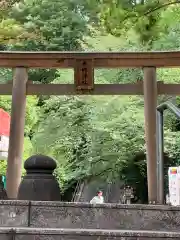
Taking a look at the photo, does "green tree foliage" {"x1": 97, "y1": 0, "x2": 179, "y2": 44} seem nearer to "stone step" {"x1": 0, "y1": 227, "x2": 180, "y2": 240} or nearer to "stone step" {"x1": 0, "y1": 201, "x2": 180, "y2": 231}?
"stone step" {"x1": 0, "y1": 201, "x2": 180, "y2": 231}

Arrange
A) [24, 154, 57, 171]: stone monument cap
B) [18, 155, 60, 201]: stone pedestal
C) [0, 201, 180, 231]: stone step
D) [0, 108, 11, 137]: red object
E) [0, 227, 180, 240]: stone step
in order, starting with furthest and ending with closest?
[0, 108, 11, 137]: red object < [24, 154, 57, 171]: stone monument cap < [18, 155, 60, 201]: stone pedestal < [0, 201, 180, 231]: stone step < [0, 227, 180, 240]: stone step

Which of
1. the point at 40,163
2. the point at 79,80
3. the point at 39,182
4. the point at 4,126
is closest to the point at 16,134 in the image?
the point at 4,126

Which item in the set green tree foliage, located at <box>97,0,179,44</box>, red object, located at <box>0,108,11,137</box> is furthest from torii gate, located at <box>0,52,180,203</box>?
green tree foliage, located at <box>97,0,179,44</box>

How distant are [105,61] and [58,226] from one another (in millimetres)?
5773

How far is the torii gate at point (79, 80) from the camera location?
8.70m

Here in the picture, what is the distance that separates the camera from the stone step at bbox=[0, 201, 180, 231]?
12.6 ft

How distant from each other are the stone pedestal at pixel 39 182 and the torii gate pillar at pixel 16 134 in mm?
3414

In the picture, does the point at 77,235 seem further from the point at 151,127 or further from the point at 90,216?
the point at 151,127

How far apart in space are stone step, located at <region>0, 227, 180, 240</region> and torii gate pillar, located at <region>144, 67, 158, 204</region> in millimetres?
4995

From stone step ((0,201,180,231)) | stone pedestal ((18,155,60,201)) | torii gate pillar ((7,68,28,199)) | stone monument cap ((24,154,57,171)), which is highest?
torii gate pillar ((7,68,28,199))

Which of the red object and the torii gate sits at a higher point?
the torii gate

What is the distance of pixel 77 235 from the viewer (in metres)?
3.25

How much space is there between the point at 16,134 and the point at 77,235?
5774 millimetres

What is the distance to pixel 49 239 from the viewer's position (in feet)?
10.7
